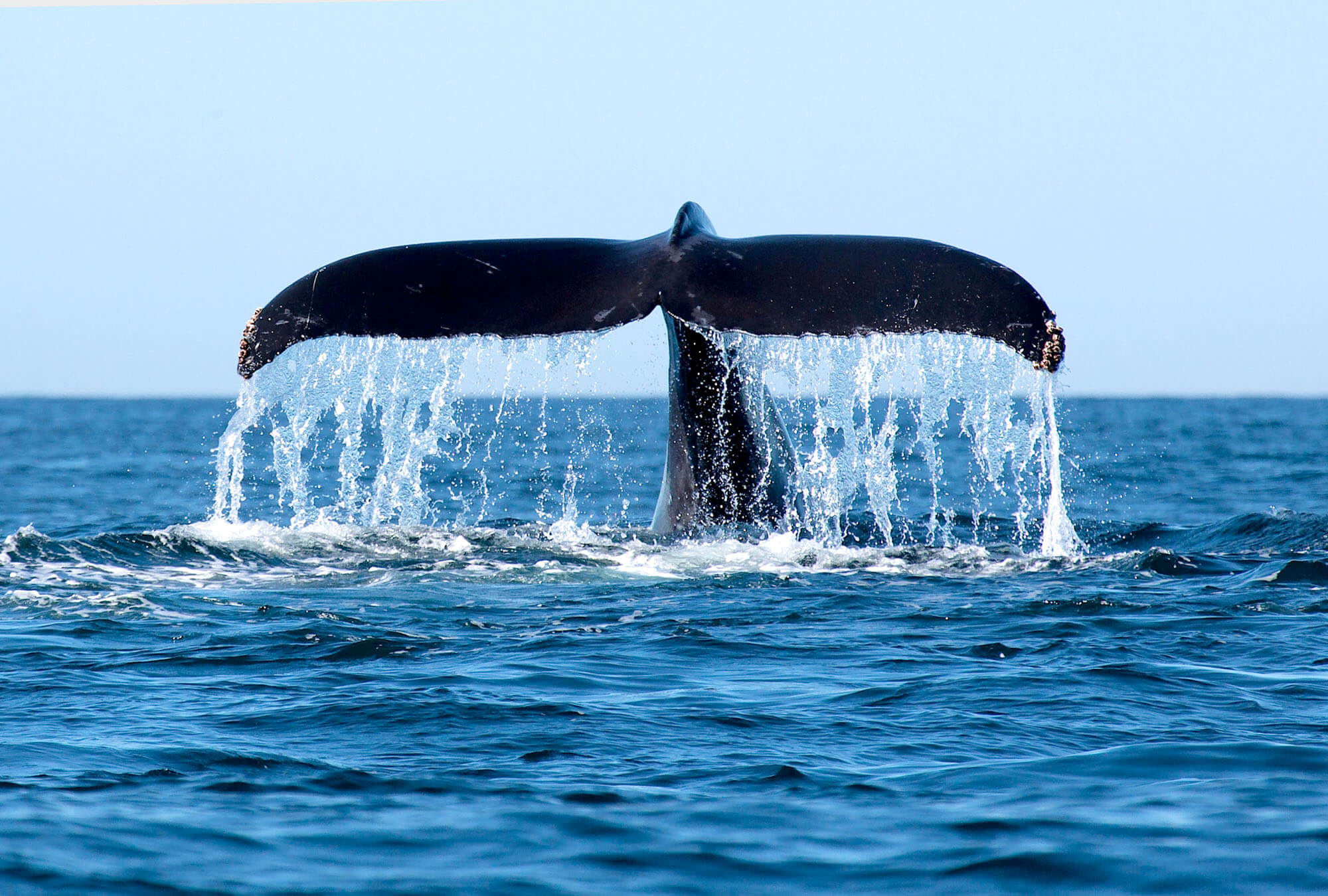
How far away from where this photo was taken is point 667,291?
7238 mm

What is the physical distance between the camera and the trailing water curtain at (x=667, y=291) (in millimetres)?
6840

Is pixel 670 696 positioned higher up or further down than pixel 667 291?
further down

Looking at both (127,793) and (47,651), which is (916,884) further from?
(47,651)

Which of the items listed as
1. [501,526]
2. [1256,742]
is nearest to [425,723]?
[1256,742]

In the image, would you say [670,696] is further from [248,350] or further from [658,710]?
[248,350]

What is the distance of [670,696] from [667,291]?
215cm

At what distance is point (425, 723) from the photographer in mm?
5418

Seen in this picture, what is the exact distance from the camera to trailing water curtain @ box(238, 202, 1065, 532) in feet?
22.4

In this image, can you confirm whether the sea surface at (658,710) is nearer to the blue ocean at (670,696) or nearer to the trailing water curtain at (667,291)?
the blue ocean at (670,696)

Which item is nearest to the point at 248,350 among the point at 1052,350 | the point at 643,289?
the point at 643,289

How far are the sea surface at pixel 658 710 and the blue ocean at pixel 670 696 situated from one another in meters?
0.02

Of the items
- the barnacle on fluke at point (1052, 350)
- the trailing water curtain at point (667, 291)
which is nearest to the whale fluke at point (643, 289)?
the trailing water curtain at point (667, 291)

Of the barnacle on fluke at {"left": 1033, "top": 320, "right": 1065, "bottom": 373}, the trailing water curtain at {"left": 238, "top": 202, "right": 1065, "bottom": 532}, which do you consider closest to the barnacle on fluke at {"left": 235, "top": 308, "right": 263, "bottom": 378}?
the trailing water curtain at {"left": 238, "top": 202, "right": 1065, "bottom": 532}

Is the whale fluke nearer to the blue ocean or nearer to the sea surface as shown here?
the blue ocean
